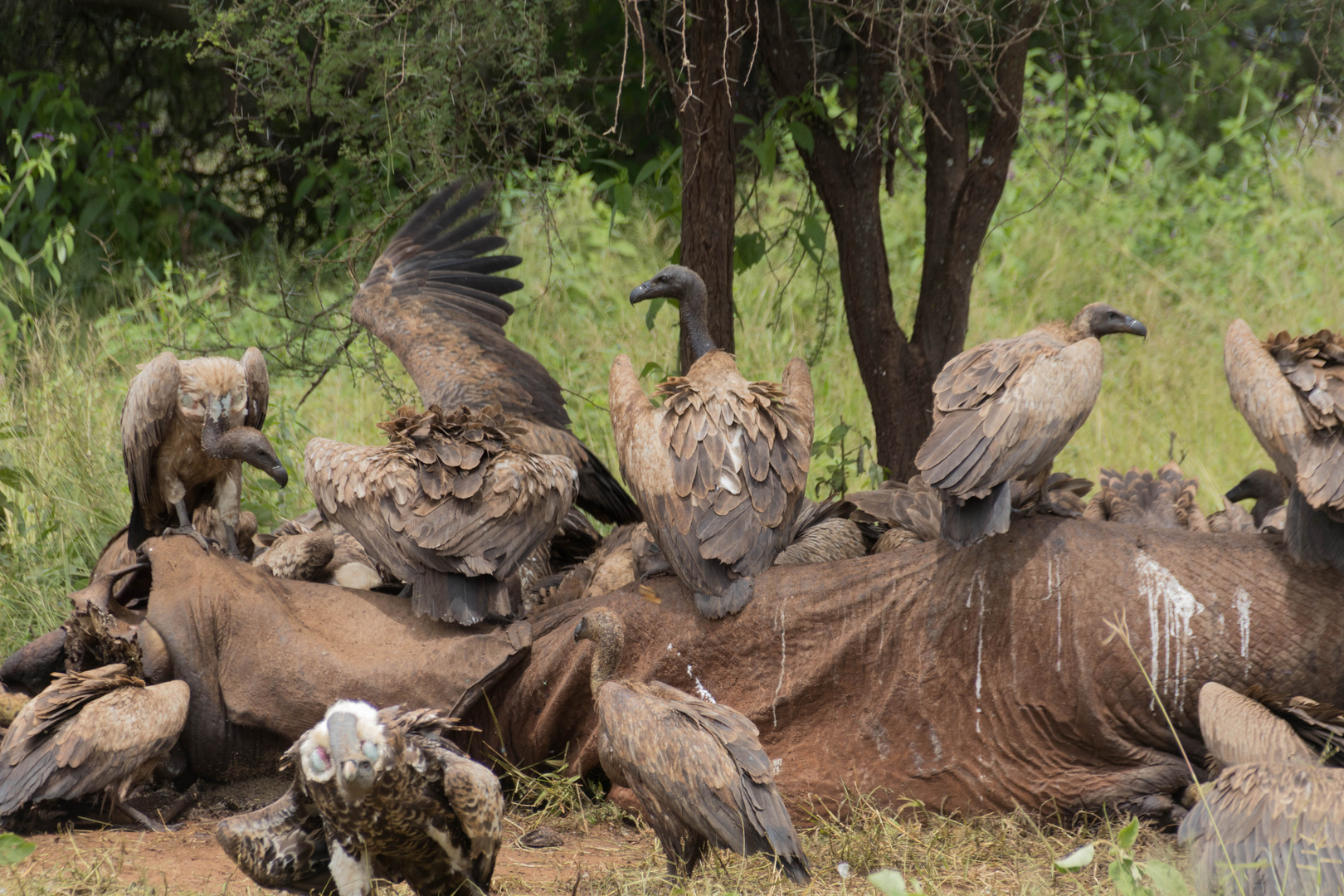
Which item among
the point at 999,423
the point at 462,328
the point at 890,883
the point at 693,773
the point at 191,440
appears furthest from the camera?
the point at 462,328

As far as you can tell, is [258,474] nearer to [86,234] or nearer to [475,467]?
[475,467]

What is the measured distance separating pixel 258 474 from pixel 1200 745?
16.0 ft

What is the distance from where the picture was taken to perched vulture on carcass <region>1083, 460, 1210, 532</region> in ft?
16.5

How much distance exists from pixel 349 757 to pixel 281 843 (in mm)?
515

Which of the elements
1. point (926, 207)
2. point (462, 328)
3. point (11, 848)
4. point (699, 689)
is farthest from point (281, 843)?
point (926, 207)

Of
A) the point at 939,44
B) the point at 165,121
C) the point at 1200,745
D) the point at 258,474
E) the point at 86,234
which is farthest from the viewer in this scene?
the point at 165,121

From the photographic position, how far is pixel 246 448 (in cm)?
461

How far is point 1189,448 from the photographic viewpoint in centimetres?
762

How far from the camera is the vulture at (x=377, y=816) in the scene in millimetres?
3062

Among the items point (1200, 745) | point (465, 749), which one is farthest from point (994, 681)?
point (465, 749)

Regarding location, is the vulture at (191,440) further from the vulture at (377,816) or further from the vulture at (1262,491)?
the vulture at (1262,491)

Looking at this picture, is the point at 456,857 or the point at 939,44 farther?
the point at 939,44

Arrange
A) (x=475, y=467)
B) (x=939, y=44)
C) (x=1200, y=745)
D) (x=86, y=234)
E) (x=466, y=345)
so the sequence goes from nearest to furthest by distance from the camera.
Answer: (x=1200, y=745) < (x=475, y=467) < (x=939, y=44) < (x=466, y=345) < (x=86, y=234)

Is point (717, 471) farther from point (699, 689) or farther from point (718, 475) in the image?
point (699, 689)
